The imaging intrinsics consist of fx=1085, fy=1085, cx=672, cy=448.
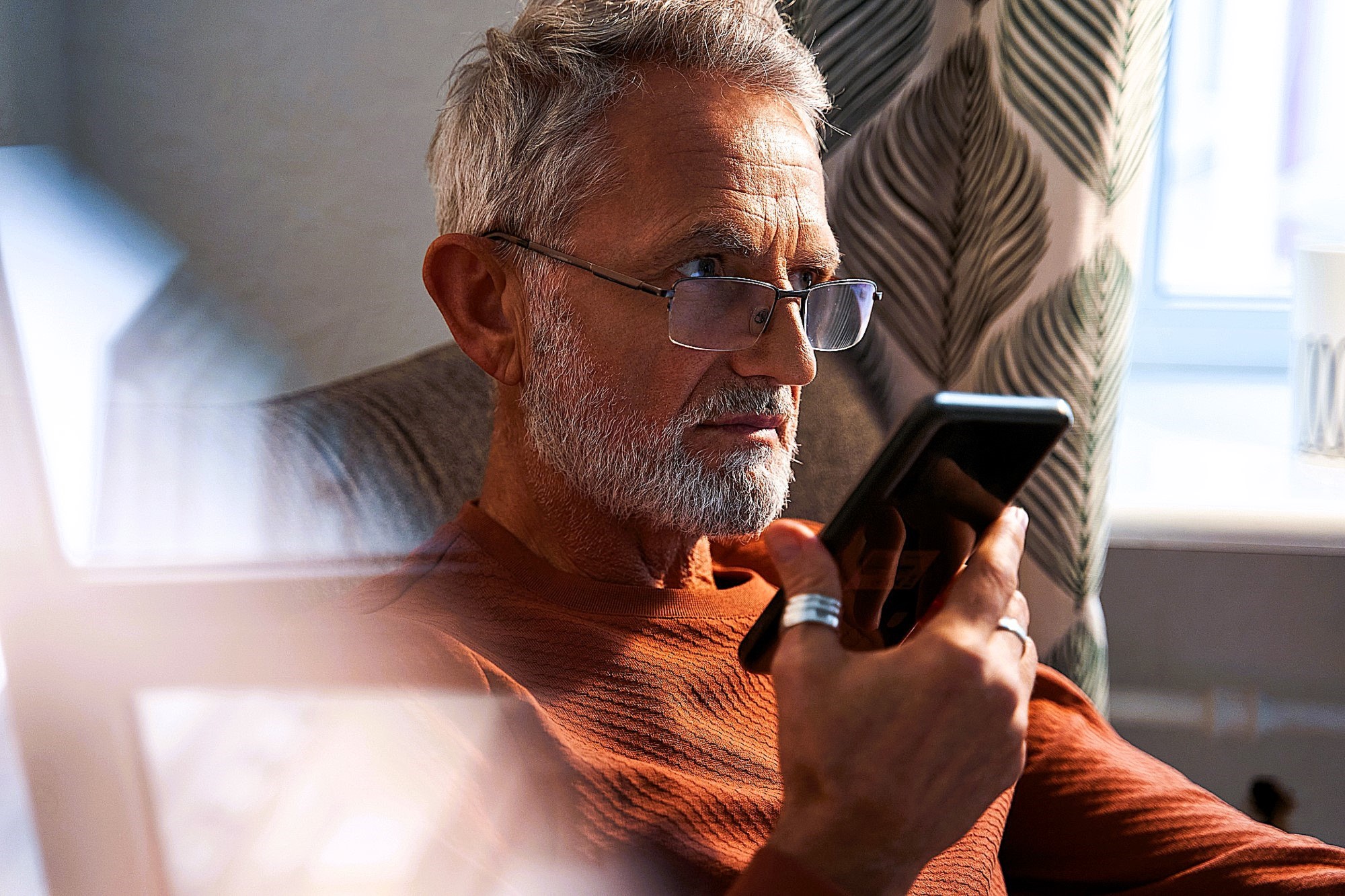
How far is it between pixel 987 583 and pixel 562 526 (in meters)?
0.34

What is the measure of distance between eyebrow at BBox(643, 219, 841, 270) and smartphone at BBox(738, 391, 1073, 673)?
8.8 inches

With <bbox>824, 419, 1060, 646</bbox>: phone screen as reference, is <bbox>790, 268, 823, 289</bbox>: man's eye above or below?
above

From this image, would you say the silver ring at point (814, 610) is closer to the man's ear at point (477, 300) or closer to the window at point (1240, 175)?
the man's ear at point (477, 300)

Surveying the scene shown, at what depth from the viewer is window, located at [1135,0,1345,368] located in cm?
163

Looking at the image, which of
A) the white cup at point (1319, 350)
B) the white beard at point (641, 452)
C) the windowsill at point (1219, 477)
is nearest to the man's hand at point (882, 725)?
the white beard at point (641, 452)

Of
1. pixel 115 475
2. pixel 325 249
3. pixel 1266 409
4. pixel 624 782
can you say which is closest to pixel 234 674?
pixel 115 475

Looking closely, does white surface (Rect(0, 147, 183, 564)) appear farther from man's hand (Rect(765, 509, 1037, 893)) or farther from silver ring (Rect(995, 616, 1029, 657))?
silver ring (Rect(995, 616, 1029, 657))

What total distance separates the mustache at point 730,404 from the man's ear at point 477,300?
138 millimetres

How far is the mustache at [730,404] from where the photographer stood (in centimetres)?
77

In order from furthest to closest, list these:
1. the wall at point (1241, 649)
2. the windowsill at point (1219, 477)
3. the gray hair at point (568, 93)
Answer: the wall at point (1241, 649) → the windowsill at point (1219, 477) → the gray hair at point (568, 93)

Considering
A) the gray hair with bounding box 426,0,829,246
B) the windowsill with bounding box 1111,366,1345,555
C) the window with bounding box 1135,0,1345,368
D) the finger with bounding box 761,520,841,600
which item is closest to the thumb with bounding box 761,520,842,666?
the finger with bounding box 761,520,841,600

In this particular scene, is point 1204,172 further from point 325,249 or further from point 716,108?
point 325,249

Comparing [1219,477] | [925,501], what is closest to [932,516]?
[925,501]

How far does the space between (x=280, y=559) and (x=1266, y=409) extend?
58.1 inches
